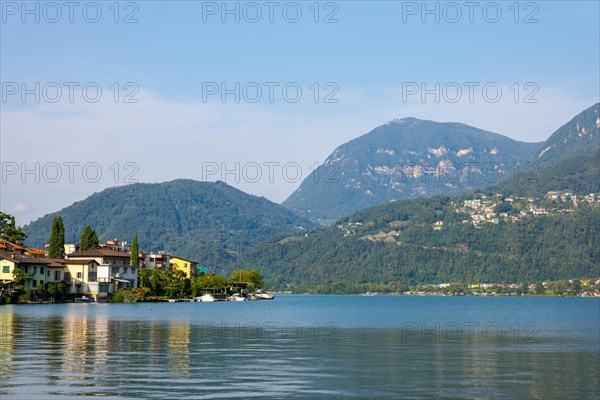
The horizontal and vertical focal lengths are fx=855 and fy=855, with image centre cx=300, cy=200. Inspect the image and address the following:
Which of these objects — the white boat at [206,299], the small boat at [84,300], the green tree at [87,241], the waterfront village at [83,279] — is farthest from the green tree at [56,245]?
the white boat at [206,299]

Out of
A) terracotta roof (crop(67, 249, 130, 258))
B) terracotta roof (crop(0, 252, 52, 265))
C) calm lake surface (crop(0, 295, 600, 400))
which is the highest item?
terracotta roof (crop(67, 249, 130, 258))

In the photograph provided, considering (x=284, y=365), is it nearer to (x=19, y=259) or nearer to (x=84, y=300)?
(x=19, y=259)

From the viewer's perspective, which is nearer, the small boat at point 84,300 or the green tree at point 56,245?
the small boat at point 84,300

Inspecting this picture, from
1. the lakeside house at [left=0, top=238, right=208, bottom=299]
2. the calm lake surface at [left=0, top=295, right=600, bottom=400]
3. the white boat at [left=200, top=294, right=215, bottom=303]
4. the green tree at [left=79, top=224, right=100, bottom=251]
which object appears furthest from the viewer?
the white boat at [left=200, top=294, right=215, bottom=303]

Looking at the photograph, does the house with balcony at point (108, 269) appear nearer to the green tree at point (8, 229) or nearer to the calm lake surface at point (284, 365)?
the green tree at point (8, 229)

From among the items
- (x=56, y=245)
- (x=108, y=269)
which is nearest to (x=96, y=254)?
(x=108, y=269)

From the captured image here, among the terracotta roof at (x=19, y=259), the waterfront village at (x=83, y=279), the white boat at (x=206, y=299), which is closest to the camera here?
the waterfront village at (x=83, y=279)

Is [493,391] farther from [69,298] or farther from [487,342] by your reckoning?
[69,298]

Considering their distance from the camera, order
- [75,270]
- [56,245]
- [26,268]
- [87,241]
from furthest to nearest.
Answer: [87,241]
[56,245]
[75,270]
[26,268]

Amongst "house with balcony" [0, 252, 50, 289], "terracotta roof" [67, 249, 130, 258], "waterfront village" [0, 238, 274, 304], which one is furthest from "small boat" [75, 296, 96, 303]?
"terracotta roof" [67, 249, 130, 258]

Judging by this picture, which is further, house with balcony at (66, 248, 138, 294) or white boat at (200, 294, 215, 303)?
white boat at (200, 294, 215, 303)

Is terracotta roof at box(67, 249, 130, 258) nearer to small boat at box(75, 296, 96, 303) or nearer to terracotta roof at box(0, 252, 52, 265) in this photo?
small boat at box(75, 296, 96, 303)

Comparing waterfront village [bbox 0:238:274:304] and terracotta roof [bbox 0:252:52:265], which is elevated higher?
terracotta roof [bbox 0:252:52:265]

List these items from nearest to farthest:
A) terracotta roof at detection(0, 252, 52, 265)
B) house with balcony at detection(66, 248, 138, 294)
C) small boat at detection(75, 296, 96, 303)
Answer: terracotta roof at detection(0, 252, 52, 265) < small boat at detection(75, 296, 96, 303) < house with balcony at detection(66, 248, 138, 294)
